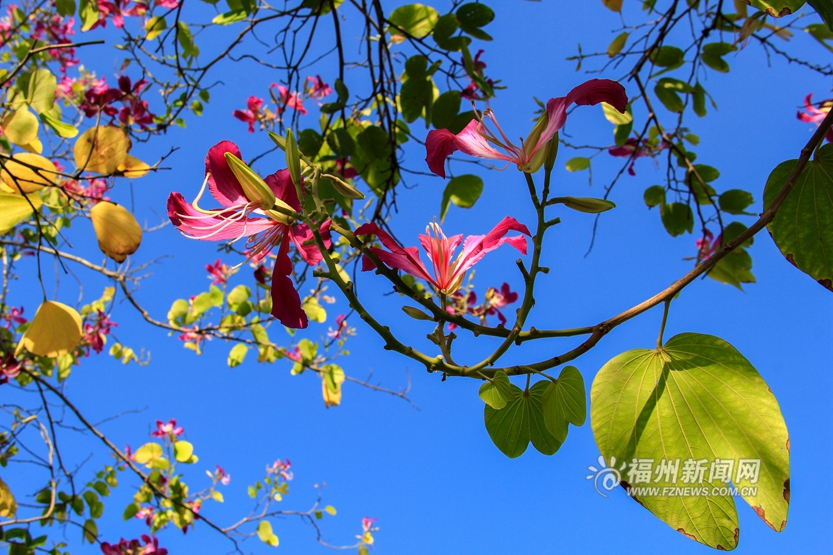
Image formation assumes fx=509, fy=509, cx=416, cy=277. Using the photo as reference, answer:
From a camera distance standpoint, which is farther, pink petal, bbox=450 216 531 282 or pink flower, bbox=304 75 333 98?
pink flower, bbox=304 75 333 98

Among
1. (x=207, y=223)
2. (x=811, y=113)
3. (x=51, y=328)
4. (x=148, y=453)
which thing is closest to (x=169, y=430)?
(x=148, y=453)

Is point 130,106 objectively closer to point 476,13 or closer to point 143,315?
point 143,315

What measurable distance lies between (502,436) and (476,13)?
46.8 inches

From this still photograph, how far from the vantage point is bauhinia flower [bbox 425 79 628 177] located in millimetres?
517

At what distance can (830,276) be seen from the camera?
636 mm

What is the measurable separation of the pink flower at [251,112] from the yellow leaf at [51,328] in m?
1.53

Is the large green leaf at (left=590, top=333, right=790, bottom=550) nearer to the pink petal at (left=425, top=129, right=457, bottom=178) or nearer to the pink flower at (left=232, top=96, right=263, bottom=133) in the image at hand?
the pink petal at (left=425, top=129, right=457, bottom=178)

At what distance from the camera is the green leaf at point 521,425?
0.68m

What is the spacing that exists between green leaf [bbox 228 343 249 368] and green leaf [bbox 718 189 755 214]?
1.96m

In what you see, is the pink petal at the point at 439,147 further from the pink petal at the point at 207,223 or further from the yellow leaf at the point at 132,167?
the yellow leaf at the point at 132,167

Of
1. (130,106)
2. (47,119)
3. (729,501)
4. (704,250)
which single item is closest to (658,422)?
(729,501)

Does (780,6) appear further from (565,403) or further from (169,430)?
(169,430)

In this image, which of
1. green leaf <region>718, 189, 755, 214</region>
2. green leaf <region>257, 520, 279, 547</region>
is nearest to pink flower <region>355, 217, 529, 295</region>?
green leaf <region>718, 189, 755, 214</region>

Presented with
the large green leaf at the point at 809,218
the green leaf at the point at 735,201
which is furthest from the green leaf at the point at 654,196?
the large green leaf at the point at 809,218
